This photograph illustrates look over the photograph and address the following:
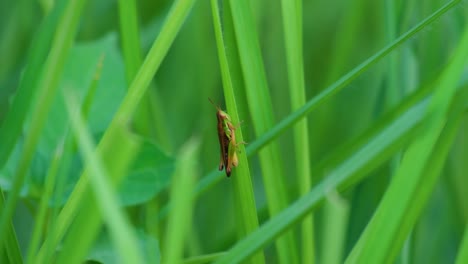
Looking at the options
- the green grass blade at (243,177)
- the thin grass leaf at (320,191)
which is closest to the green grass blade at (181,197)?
the thin grass leaf at (320,191)

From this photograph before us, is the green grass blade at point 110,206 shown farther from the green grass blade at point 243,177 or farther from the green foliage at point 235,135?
the green grass blade at point 243,177

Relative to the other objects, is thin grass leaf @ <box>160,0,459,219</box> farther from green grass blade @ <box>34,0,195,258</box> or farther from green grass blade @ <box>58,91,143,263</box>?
green grass blade @ <box>58,91,143,263</box>

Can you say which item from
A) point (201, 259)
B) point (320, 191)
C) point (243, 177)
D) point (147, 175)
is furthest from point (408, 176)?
point (147, 175)

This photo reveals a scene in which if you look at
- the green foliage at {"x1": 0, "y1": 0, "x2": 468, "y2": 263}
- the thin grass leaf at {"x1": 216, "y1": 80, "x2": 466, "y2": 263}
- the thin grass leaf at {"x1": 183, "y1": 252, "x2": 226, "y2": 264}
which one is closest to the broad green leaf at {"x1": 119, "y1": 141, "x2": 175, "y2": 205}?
the green foliage at {"x1": 0, "y1": 0, "x2": 468, "y2": 263}

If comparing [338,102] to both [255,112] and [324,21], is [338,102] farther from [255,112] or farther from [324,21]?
[255,112]

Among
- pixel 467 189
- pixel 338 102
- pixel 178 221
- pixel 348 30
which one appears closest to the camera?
pixel 178 221

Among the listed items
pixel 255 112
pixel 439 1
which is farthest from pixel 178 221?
pixel 439 1

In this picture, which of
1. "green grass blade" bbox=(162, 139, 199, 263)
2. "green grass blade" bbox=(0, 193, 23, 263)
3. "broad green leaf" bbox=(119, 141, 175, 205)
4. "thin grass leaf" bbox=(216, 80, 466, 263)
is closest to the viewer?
"green grass blade" bbox=(162, 139, 199, 263)
